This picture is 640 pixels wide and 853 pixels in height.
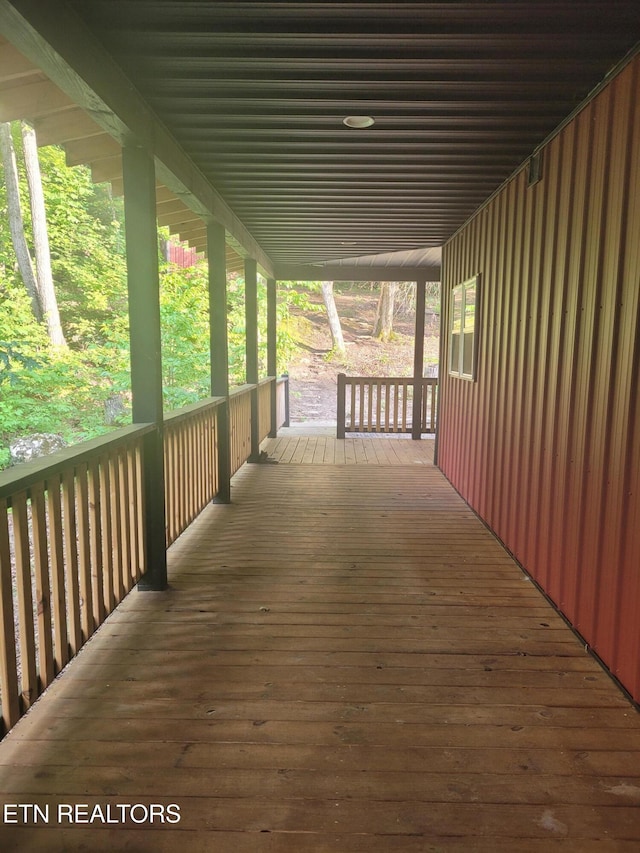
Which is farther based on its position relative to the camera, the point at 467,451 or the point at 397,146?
the point at 467,451

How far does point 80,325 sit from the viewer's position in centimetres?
1141

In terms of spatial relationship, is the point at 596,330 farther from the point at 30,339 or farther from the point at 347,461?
the point at 30,339

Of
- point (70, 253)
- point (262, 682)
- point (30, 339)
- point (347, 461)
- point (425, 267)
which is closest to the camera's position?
point (262, 682)

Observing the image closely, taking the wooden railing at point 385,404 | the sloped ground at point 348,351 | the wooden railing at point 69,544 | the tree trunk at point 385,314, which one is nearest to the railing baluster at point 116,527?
the wooden railing at point 69,544

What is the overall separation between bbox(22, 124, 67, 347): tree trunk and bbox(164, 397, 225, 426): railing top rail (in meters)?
7.70

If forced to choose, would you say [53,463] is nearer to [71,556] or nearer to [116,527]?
[71,556]

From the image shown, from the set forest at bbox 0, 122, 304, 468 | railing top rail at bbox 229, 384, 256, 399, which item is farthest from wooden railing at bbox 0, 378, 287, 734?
forest at bbox 0, 122, 304, 468

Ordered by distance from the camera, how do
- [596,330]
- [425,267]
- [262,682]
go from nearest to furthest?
[262,682] < [596,330] < [425,267]

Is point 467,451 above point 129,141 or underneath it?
underneath

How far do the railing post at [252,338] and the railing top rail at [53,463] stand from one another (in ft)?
13.5

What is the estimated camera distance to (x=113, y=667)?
2291mm

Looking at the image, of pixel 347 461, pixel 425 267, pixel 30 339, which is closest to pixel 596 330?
pixel 347 461

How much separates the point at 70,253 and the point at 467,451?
1125 centimetres

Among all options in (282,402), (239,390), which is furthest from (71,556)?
(282,402)
